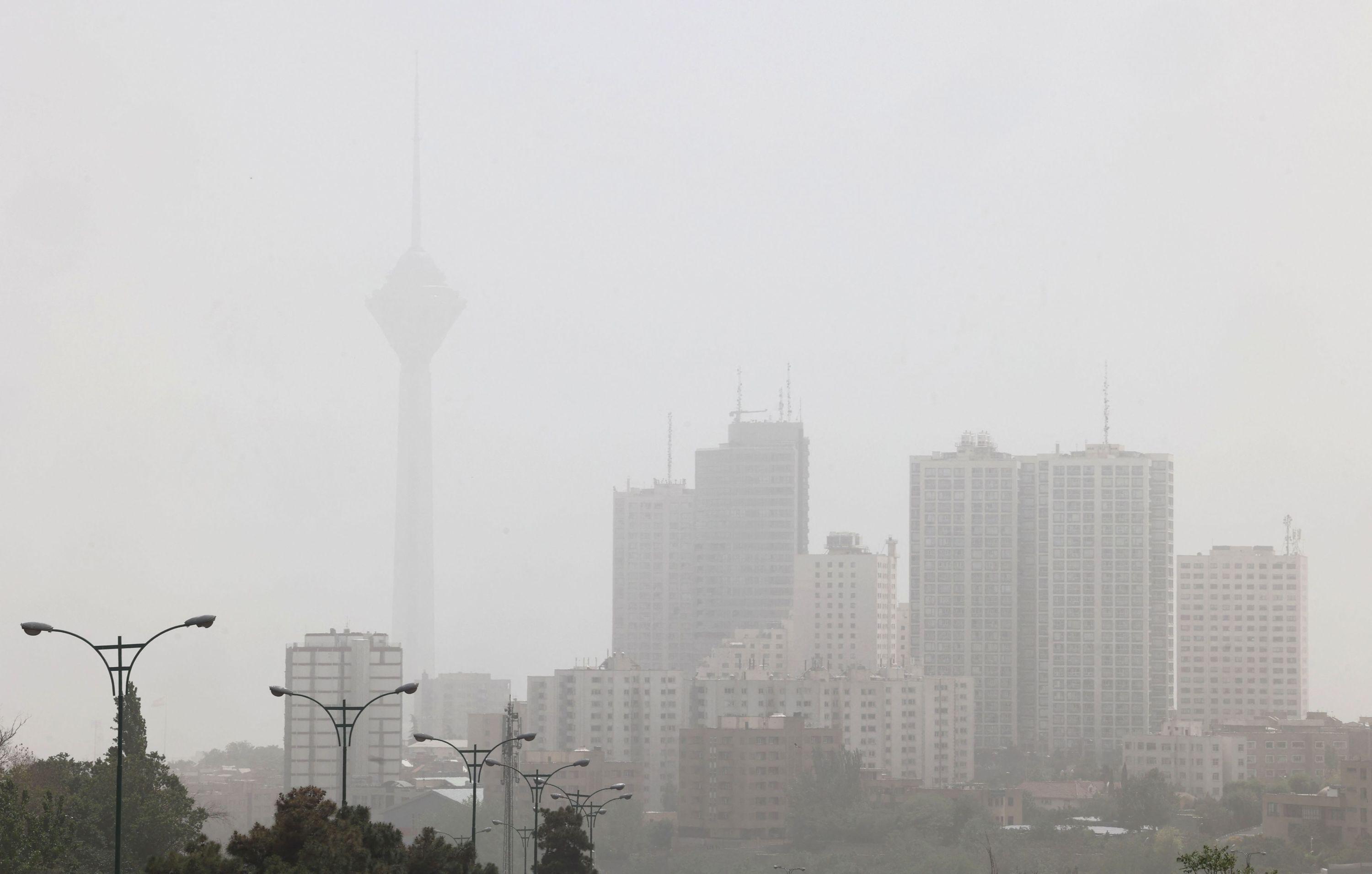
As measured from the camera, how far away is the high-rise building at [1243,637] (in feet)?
410

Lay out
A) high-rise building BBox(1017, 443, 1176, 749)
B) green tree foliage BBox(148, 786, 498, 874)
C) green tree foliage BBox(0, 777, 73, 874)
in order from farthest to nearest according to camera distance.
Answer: high-rise building BBox(1017, 443, 1176, 749)
green tree foliage BBox(0, 777, 73, 874)
green tree foliage BBox(148, 786, 498, 874)

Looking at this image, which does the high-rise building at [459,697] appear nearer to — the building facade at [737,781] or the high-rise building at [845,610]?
the high-rise building at [845,610]

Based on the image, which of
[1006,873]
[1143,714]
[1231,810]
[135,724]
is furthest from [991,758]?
[135,724]

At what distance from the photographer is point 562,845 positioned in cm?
4434

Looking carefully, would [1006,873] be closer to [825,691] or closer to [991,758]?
[825,691]

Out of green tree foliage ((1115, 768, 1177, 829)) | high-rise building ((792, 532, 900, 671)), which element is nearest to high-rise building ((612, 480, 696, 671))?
high-rise building ((792, 532, 900, 671))

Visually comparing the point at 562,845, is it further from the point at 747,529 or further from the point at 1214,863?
the point at 747,529

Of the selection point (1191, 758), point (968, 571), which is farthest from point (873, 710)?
point (968, 571)

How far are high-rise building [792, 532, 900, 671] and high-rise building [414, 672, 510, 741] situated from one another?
4270 centimetres

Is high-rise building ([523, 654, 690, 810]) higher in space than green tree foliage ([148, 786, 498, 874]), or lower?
lower

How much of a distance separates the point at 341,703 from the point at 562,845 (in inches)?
2009

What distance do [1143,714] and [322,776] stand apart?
59023mm

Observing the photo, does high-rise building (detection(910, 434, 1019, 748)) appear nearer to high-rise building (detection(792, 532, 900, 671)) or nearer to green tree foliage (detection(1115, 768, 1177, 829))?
high-rise building (detection(792, 532, 900, 671))

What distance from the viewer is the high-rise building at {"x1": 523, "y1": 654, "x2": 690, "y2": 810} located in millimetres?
107750
